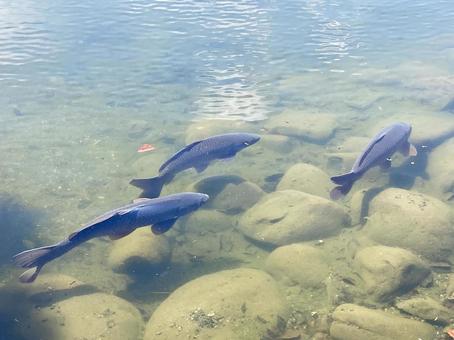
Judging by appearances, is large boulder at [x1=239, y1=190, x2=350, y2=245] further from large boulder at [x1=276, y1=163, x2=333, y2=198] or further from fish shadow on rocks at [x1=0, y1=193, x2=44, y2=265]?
fish shadow on rocks at [x1=0, y1=193, x2=44, y2=265]

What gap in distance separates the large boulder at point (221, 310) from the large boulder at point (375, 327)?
26.9 inches

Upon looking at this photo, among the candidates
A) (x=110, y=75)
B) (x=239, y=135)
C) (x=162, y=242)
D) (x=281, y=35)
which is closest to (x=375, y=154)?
(x=239, y=135)

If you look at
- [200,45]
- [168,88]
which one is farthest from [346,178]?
[200,45]

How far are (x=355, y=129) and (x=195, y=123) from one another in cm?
393

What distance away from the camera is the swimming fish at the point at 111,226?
4652 mm

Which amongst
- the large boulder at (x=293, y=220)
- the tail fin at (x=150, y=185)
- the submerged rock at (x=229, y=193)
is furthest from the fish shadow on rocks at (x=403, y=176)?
the tail fin at (x=150, y=185)

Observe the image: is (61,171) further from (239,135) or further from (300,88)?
(300,88)

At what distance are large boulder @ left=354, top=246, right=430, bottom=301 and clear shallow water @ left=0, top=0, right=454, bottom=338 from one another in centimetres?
154

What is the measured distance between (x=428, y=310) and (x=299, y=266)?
1.54 m

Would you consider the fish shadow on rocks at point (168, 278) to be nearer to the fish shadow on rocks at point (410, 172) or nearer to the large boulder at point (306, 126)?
the fish shadow on rocks at point (410, 172)

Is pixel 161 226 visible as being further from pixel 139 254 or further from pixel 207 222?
pixel 207 222

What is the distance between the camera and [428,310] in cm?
436

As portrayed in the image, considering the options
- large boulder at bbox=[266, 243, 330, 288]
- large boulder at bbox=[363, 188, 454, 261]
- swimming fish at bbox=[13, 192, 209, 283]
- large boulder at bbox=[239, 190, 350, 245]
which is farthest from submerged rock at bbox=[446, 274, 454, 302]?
swimming fish at bbox=[13, 192, 209, 283]

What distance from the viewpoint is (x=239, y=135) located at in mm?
6711
